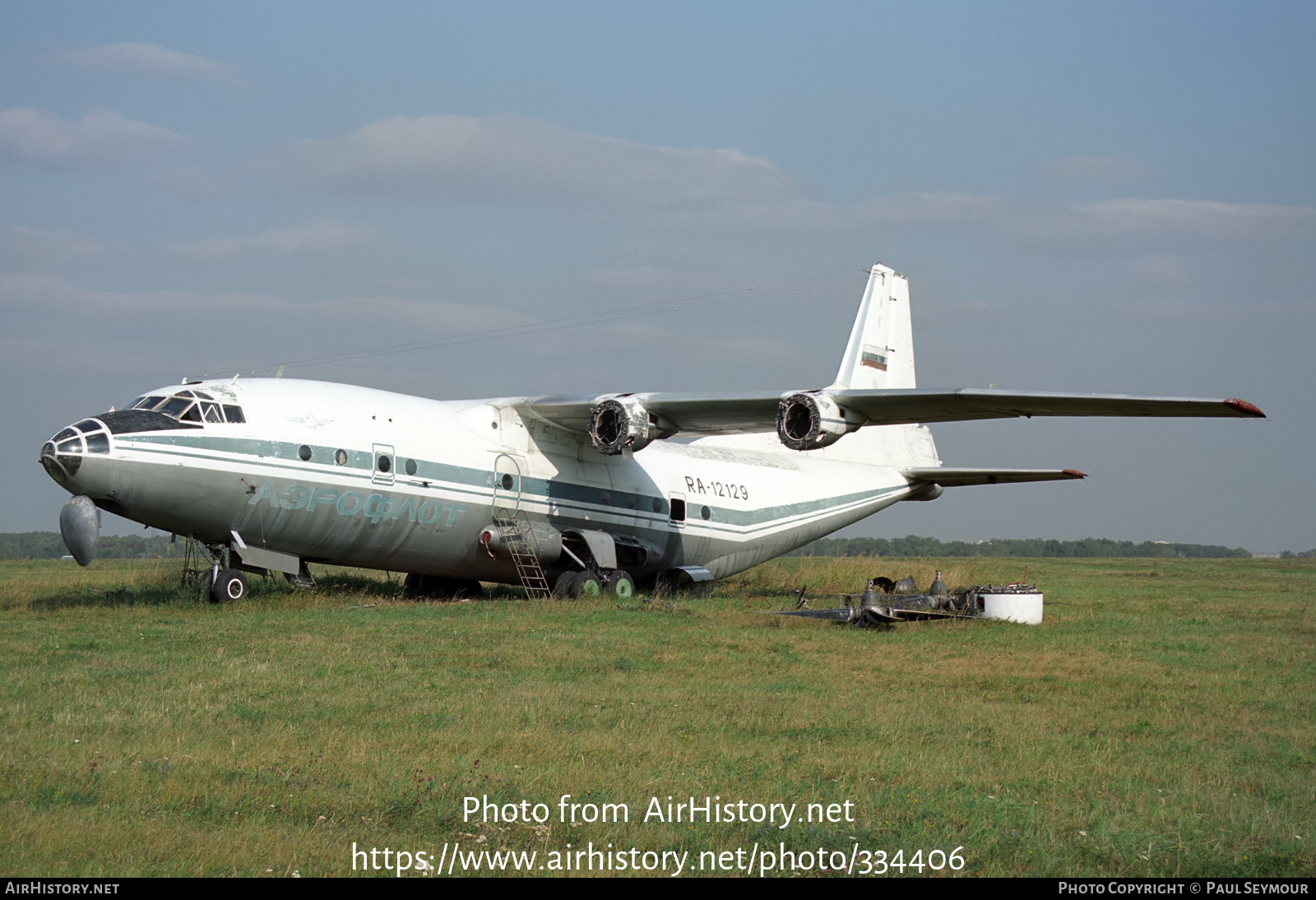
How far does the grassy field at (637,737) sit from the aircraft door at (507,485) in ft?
12.0

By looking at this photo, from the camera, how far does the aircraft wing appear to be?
61.1ft

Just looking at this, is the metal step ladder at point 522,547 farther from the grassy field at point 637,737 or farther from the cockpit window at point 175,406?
the cockpit window at point 175,406

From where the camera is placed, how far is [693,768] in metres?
8.12

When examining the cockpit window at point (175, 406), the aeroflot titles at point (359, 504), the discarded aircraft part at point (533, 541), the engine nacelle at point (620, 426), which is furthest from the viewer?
the discarded aircraft part at point (533, 541)

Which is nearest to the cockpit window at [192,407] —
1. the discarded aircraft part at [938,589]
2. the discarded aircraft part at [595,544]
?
the discarded aircraft part at [595,544]

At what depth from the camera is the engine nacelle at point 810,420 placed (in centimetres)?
1983

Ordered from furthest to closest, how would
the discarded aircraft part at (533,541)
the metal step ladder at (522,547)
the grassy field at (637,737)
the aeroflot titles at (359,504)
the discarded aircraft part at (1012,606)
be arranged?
the metal step ladder at (522,547), the discarded aircraft part at (533,541), the aeroflot titles at (359,504), the discarded aircraft part at (1012,606), the grassy field at (637,737)

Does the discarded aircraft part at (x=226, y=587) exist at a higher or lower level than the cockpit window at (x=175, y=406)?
lower

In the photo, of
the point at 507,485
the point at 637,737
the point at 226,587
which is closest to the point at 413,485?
the point at 507,485

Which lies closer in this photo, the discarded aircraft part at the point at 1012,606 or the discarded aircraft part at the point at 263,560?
the discarded aircraft part at the point at 1012,606

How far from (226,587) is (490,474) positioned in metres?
4.88
